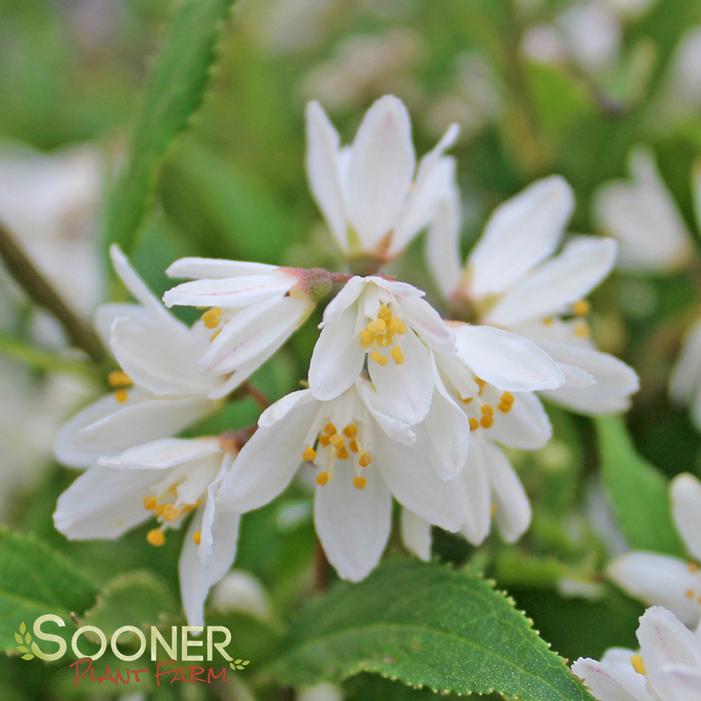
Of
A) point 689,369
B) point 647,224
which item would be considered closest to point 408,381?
point 689,369

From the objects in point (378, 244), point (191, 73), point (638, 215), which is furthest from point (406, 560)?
point (638, 215)

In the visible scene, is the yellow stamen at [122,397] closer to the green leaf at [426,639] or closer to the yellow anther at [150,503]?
the yellow anther at [150,503]

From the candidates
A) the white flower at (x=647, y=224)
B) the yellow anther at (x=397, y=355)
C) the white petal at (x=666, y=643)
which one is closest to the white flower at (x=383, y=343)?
the yellow anther at (x=397, y=355)

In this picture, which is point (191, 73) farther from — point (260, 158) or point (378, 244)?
point (260, 158)

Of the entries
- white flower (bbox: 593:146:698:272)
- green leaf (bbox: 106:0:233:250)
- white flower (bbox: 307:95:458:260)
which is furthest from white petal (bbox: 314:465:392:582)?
white flower (bbox: 593:146:698:272)

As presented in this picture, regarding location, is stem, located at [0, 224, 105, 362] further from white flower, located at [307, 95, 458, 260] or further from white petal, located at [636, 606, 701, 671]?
white petal, located at [636, 606, 701, 671]

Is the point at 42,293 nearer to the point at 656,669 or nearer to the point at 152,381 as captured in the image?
the point at 152,381
